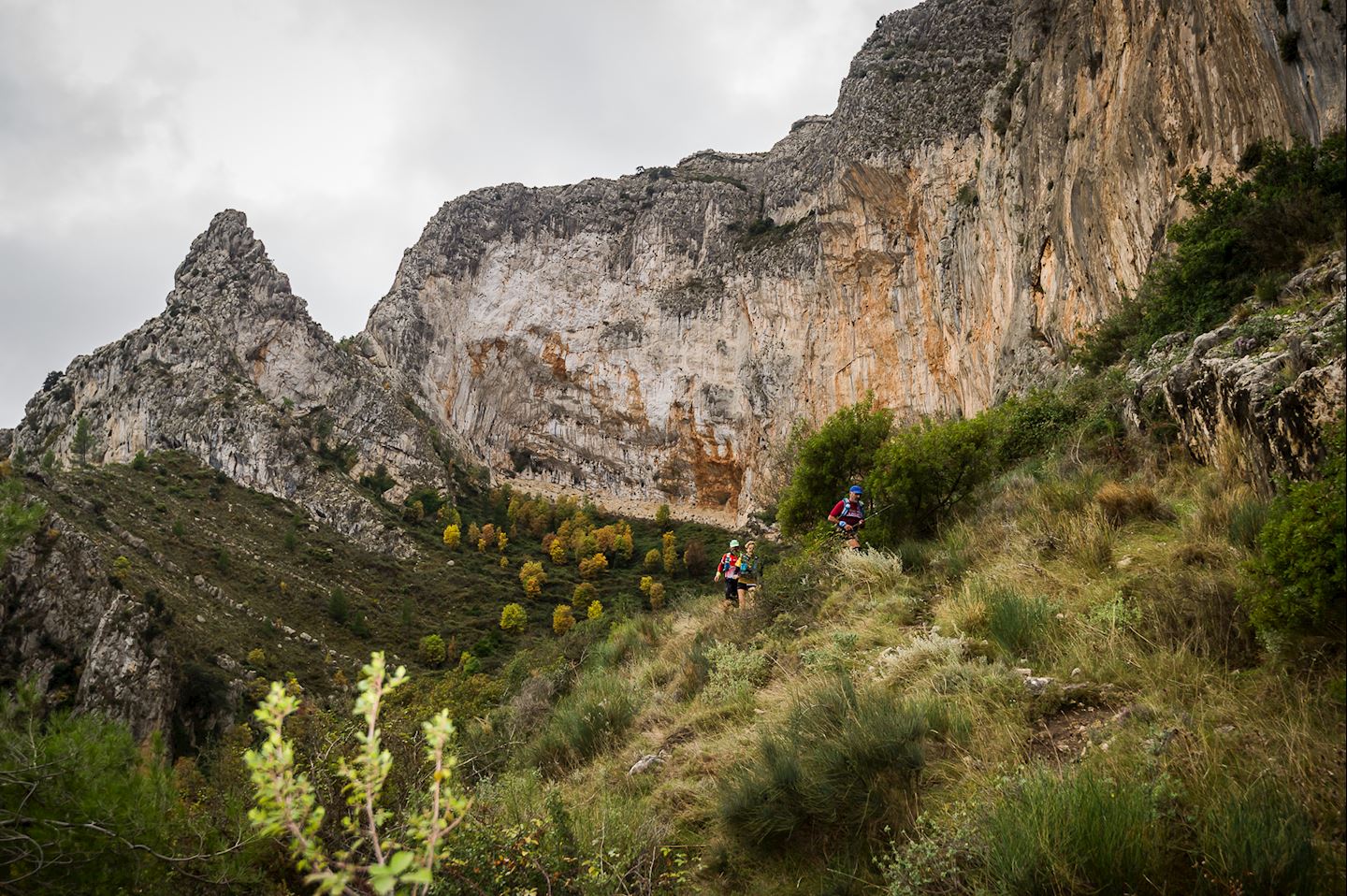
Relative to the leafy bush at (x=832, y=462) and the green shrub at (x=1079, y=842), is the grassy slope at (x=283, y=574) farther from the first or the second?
the green shrub at (x=1079, y=842)

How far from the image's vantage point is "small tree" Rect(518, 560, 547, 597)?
51.1 meters

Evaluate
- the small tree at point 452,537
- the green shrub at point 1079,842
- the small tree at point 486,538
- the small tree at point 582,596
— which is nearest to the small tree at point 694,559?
the small tree at point 582,596

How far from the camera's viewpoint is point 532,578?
51.6 metres

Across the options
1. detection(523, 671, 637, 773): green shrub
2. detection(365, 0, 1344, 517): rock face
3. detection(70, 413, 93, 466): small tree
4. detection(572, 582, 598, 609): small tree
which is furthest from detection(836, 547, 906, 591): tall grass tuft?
detection(70, 413, 93, 466): small tree

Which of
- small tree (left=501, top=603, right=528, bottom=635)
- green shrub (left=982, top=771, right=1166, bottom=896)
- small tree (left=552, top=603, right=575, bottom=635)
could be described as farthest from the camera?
small tree (left=552, top=603, right=575, bottom=635)

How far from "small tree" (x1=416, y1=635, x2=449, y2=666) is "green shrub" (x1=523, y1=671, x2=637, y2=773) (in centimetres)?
3399

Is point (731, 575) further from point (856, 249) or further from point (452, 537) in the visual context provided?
point (452, 537)

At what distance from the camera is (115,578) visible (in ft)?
91.7

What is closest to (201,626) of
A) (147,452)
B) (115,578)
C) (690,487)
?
(115,578)

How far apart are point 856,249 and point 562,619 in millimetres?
32319

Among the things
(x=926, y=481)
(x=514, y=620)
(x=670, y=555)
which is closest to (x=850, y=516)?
(x=926, y=481)

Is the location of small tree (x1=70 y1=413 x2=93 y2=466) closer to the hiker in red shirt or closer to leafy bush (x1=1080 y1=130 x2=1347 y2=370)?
the hiker in red shirt

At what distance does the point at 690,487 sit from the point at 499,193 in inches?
1562

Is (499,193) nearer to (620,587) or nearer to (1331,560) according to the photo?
(620,587)
